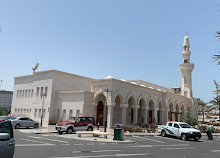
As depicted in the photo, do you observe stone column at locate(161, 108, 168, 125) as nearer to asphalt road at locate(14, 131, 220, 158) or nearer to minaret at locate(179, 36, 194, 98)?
minaret at locate(179, 36, 194, 98)

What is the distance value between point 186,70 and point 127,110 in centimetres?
2092

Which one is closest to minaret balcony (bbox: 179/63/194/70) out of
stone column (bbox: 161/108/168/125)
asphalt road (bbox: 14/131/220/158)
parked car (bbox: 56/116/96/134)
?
stone column (bbox: 161/108/168/125)

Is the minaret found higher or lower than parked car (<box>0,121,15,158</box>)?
higher

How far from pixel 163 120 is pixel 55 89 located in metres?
21.0

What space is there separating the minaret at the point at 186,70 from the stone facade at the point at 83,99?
742 cm

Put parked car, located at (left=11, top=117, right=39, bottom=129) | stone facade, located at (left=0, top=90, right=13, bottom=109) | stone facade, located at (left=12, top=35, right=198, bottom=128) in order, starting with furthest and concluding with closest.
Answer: stone facade, located at (left=0, top=90, right=13, bottom=109) < stone facade, located at (left=12, top=35, right=198, bottom=128) < parked car, located at (left=11, top=117, right=39, bottom=129)

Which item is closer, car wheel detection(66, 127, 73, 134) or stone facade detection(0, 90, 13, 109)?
car wheel detection(66, 127, 73, 134)

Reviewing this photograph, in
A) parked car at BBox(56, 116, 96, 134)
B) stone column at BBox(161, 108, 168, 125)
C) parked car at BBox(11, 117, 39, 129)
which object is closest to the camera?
parked car at BBox(56, 116, 96, 134)

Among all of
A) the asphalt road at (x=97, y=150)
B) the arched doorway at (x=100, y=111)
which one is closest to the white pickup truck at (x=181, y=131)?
the asphalt road at (x=97, y=150)

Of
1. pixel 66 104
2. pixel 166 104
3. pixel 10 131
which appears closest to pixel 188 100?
pixel 166 104

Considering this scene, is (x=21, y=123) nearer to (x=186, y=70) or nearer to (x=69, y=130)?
(x=69, y=130)

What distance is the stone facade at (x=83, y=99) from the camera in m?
29.1

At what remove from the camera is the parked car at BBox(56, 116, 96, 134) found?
19.8 m

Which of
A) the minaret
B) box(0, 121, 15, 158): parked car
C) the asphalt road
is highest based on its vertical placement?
the minaret
